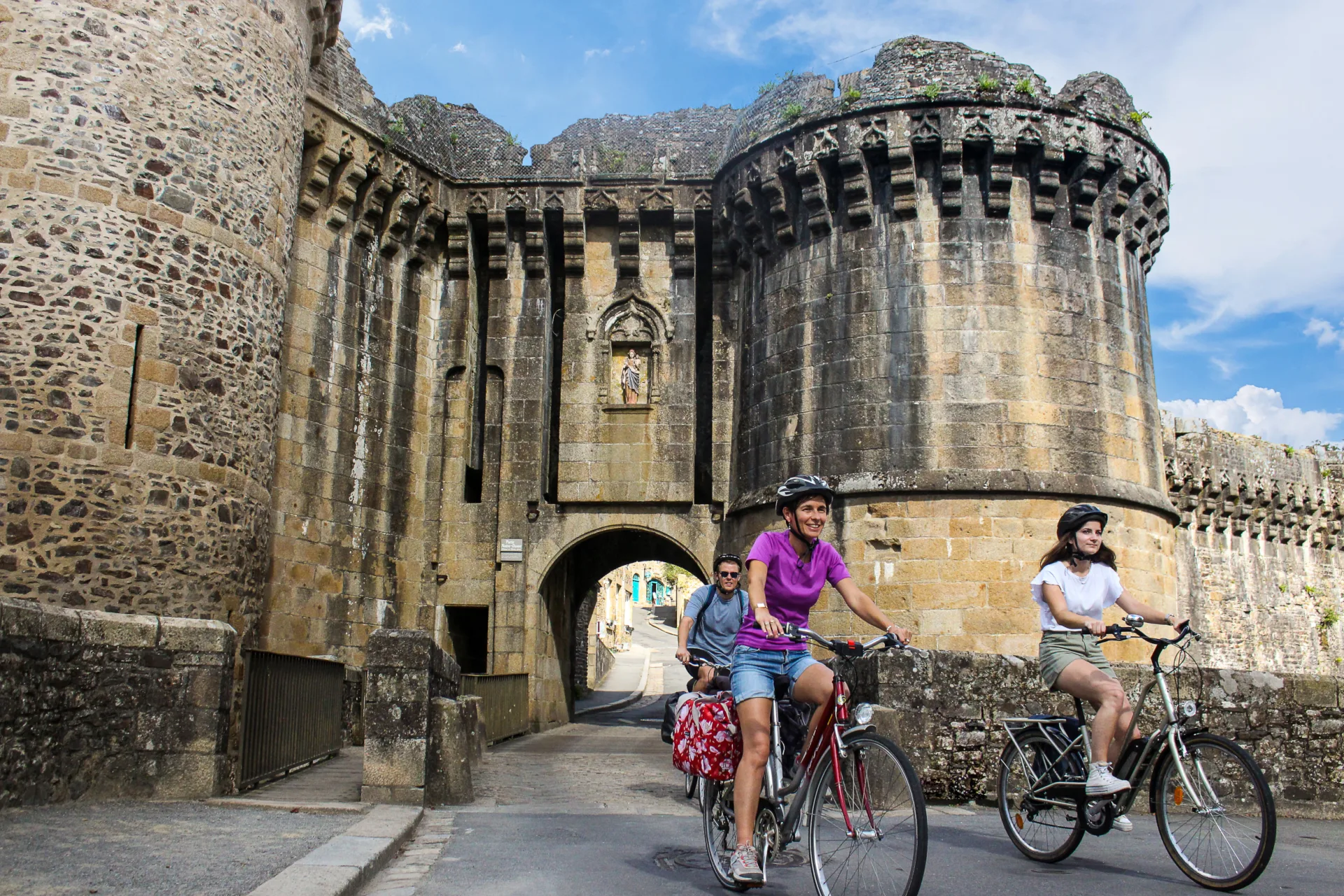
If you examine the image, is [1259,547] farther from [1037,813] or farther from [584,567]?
[1037,813]

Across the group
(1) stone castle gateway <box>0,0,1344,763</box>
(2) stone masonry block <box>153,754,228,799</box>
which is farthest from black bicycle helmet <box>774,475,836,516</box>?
(1) stone castle gateway <box>0,0,1344,763</box>

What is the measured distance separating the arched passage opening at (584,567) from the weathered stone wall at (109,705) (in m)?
10.5

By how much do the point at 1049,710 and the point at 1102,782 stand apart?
2.83 metres

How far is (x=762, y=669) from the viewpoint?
4621 mm

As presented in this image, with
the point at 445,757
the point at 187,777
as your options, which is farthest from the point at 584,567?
the point at 187,777

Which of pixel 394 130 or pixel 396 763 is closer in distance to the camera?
pixel 396 763

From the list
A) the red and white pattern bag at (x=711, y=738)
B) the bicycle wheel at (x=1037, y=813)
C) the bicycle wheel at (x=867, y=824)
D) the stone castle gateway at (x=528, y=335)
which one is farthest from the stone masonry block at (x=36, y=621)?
the bicycle wheel at (x=1037, y=813)

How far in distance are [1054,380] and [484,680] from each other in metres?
Result: 7.66

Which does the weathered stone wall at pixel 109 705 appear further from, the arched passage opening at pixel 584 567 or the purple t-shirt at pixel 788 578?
the arched passage opening at pixel 584 567

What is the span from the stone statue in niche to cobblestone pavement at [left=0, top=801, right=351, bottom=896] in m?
11.6

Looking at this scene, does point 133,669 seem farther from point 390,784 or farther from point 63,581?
point 63,581

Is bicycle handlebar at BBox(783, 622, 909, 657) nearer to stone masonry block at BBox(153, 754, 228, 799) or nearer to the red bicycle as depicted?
the red bicycle

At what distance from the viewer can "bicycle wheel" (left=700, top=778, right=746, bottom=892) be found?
4.77m

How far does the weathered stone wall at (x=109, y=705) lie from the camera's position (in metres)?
6.01
